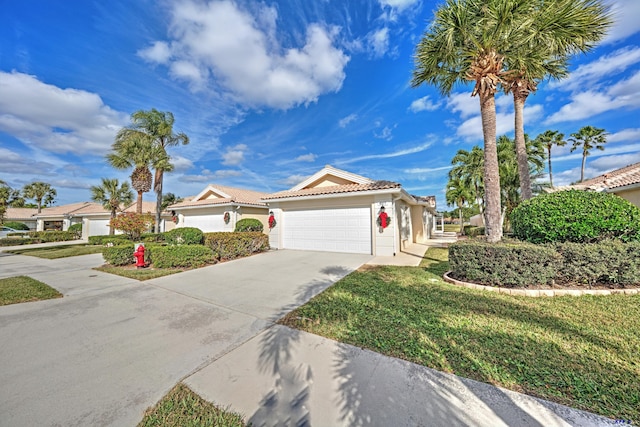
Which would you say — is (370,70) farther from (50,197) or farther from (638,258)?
(50,197)

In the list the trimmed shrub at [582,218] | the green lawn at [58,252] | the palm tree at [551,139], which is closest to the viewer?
the trimmed shrub at [582,218]

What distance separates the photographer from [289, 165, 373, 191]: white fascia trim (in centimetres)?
1261

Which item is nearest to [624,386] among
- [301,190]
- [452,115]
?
[301,190]

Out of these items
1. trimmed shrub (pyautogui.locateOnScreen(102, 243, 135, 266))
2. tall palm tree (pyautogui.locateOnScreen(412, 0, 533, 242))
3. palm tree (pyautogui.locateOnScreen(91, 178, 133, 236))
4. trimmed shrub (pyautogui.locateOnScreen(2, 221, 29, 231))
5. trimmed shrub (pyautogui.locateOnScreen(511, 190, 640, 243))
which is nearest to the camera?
trimmed shrub (pyautogui.locateOnScreen(511, 190, 640, 243))

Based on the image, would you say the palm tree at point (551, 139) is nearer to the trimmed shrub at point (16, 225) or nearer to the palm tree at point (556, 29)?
the palm tree at point (556, 29)

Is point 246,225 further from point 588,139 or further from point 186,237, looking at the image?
point 588,139

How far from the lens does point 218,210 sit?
56.5 ft

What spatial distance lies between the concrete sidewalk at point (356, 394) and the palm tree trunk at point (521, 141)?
39.6 ft

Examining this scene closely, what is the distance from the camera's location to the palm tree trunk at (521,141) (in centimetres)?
1112

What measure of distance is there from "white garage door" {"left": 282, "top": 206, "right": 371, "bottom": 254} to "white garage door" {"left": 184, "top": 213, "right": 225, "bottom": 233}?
6.04 metres

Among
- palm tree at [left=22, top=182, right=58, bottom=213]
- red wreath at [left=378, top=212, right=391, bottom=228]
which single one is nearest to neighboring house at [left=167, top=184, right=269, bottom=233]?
red wreath at [left=378, top=212, right=391, bottom=228]

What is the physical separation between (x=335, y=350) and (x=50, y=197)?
67.6 m

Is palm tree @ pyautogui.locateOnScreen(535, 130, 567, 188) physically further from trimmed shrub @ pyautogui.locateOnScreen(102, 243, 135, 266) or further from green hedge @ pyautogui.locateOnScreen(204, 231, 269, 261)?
trimmed shrub @ pyautogui.locateOnScreen(102, 243, 135, 266)

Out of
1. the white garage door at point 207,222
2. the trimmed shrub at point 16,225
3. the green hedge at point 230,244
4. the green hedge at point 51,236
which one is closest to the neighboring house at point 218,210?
the white garage door at point 207,222
